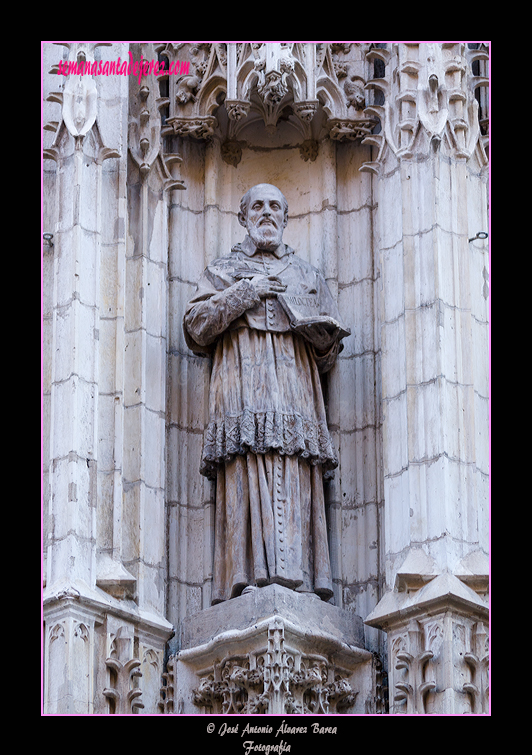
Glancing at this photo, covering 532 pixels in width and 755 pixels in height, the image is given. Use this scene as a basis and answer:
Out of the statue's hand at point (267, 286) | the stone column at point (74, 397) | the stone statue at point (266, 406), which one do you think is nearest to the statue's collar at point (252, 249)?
the stone statue at point (266, 406)

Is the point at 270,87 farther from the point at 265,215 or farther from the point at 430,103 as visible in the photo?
the point at 430,103

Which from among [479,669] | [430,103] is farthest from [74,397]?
[430,103]

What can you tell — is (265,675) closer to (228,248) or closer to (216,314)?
(216,314)

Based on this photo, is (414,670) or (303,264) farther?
(303,264)

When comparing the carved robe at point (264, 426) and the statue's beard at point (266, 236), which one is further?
the statue's beard at point (266, 236)

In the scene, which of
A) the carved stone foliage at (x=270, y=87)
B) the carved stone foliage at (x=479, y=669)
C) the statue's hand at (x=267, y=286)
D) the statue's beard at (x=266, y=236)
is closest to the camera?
the carved stone foliage at (x=479, y=669)

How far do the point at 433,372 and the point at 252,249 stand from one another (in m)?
1.36

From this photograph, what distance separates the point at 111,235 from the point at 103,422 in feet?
3.89

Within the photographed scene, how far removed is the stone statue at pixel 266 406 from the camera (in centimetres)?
1290

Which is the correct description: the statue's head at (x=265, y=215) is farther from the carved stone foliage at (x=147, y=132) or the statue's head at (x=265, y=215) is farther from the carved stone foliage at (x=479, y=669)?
the carved stone foliage at (x=479, y=669)

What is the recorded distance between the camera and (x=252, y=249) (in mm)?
13648

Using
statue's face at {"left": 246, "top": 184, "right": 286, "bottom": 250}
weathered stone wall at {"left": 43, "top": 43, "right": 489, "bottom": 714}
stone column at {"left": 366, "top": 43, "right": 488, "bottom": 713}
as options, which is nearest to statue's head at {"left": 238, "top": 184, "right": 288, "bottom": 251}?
statue's face at {"left": 246, "top": 184, "right": 286, "bottom": 250}

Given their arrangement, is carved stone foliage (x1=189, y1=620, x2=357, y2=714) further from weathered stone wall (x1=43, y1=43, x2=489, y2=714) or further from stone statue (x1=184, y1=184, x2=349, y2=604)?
stone statue (x1=184, y1=184, x2=349, y2=604)

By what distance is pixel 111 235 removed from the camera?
1359 cm
